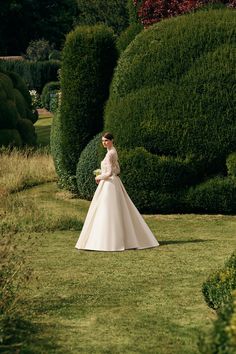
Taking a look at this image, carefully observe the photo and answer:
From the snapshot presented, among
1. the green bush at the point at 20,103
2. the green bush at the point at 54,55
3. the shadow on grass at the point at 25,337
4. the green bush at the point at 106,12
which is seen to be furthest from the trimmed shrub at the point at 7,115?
the green bush at the point at 106,12

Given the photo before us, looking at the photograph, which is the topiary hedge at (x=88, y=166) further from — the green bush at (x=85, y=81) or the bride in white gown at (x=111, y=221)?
the bride in white gown at (x=111, y=221)

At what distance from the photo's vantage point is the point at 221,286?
26.2 ft

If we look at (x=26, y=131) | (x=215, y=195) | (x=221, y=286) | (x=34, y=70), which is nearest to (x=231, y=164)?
(x=215, y=195)

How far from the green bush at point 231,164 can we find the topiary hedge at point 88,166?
8.33 feet

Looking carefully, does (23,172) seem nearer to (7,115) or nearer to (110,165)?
(7,115)

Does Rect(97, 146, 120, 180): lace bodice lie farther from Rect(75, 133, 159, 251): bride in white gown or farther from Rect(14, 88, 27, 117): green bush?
Rect(14, 88, 27, 117): green bush

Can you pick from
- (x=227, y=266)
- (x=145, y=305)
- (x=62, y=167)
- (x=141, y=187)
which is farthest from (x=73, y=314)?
(x=62, y=167)

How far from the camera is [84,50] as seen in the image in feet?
58.8

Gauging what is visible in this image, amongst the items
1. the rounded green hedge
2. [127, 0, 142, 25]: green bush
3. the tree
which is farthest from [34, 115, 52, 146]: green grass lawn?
the tree

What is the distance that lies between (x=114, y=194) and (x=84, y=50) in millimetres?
5970

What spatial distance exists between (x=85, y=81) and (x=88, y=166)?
5.36 ft

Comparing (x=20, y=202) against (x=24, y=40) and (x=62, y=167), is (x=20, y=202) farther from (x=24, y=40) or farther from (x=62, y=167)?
(x=24, y=40)

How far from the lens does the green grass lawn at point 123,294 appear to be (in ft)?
25.5

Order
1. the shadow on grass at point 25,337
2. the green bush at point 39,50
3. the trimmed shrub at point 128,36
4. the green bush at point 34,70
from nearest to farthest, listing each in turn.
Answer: the shadow on grass at point 25,337 → the trimmed shrub at point 128,36 → the green bush at point 34,70 → the green bush at point 39,50
